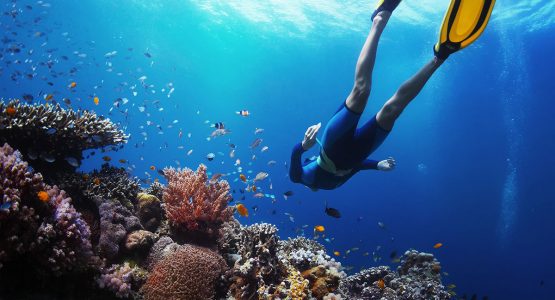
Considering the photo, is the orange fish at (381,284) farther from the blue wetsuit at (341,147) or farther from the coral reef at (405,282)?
the blue wetsuit at (341,147)

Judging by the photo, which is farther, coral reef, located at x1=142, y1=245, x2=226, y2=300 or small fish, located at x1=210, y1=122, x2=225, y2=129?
small fish, located at x1=210, y1=122, x2=225, y2=129

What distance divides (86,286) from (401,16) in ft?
115

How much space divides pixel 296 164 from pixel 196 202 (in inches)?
84.6

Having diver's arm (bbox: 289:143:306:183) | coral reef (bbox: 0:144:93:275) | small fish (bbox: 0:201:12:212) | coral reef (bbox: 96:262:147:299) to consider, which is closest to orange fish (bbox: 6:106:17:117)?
coral reef (bbox: 0:144:93:275)

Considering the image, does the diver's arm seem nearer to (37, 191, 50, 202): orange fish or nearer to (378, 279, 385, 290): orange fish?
(378, 279, 385, 290): orange fish

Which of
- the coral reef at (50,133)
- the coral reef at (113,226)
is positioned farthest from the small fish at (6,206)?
the coral reef at (50,133)

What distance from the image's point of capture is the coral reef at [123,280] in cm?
437

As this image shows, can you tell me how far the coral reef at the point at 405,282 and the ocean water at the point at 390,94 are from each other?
9575 millimetres

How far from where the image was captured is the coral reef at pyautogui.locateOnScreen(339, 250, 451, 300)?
7994mm

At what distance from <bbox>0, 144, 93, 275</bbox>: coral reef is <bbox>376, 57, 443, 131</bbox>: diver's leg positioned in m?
4.68

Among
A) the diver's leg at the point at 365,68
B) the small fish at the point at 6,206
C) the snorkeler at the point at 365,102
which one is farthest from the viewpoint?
the diver's leg at the point at 365,68

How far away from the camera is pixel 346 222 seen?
7962 cm

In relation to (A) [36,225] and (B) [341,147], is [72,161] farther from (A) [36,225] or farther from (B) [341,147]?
(B) [341,147]

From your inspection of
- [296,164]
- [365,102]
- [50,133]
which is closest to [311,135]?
[365,102]
